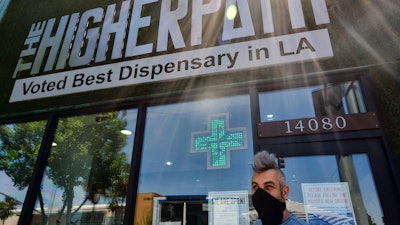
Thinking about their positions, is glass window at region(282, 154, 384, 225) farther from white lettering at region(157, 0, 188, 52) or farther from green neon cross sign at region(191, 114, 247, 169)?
white lettering at region(157, 0, 188, 52)

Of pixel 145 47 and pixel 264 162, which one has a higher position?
pixel 145 47

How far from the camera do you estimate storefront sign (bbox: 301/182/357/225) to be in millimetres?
2771

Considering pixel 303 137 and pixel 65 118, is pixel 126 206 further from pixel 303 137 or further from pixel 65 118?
pixel 303 137

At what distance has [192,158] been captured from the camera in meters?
3.80

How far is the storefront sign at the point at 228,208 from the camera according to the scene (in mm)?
3207

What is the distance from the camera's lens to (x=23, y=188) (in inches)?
156

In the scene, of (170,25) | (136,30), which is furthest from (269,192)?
(136,30)

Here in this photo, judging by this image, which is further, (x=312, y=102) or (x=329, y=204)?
(x=312, y=102)

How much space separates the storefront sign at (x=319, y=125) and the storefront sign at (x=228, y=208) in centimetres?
76

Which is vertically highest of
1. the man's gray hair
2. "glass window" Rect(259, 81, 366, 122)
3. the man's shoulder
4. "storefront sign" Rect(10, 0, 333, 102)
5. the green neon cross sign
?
"storefront sign" Rect(10, 0, 333, 102)

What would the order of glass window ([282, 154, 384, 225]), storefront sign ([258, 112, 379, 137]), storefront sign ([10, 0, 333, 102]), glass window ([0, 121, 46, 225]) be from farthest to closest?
1. glass window ([0, 121, 46, 225])
2. storefront sign ([10, 0, 333, 102])
3. storefront sign ([258, 112, 379, 137])
4. glass window ([282, 154, 384, 225])

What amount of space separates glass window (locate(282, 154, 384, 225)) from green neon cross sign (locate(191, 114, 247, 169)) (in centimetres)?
64

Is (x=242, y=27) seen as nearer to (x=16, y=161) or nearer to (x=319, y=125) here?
(x=319, y=125)

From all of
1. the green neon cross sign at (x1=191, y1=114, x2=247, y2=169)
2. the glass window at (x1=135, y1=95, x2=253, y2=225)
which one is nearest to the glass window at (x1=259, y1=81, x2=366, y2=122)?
the glass window at (x1=135, y1=95, x2=253, y2=225)
